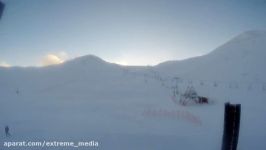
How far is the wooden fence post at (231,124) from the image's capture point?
6.73 meters

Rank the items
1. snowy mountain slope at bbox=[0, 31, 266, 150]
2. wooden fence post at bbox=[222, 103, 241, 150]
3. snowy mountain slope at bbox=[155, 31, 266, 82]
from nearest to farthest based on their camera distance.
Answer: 1. wooden fence post at bbox=[222, 103, 241, 150]
2. snowy mountain slope at bbox=[0, 31, 266, 150]
3. snowy mountain slope at bbox=[155, 31, 266, 82]

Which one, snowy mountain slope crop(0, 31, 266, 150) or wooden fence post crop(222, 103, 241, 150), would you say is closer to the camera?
wooden fence post crop(222, 103, 241, 150)

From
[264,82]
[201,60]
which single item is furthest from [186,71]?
[264,82]

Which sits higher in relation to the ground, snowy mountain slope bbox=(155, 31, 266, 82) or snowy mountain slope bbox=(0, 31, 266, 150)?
snowy mountain slope bbox=(155, 31, 266, 82)

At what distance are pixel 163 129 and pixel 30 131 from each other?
10165mm

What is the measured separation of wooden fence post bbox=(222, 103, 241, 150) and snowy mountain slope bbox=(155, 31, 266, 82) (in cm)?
4334

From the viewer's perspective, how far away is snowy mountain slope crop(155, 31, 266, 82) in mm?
50625

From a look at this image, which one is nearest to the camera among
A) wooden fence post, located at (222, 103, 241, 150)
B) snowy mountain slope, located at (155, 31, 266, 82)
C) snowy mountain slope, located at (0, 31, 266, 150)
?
wooden fence post, located at (222, 103, 241, 150)

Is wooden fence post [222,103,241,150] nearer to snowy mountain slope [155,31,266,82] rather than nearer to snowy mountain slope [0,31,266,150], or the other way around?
snowy mountain slope [0,31,266,150]

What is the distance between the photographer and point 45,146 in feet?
51.6

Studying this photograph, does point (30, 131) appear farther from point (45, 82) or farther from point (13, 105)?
point (45, 82)

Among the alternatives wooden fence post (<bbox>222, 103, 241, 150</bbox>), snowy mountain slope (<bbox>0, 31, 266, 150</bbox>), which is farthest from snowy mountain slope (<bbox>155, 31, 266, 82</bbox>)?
wooden fence post (<bbox>222, 103, 241, 150</bbox>)

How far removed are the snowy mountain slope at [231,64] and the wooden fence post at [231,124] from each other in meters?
43.3

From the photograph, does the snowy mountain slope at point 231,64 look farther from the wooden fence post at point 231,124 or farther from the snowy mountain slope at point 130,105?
the wooden fence post at point 231,124
